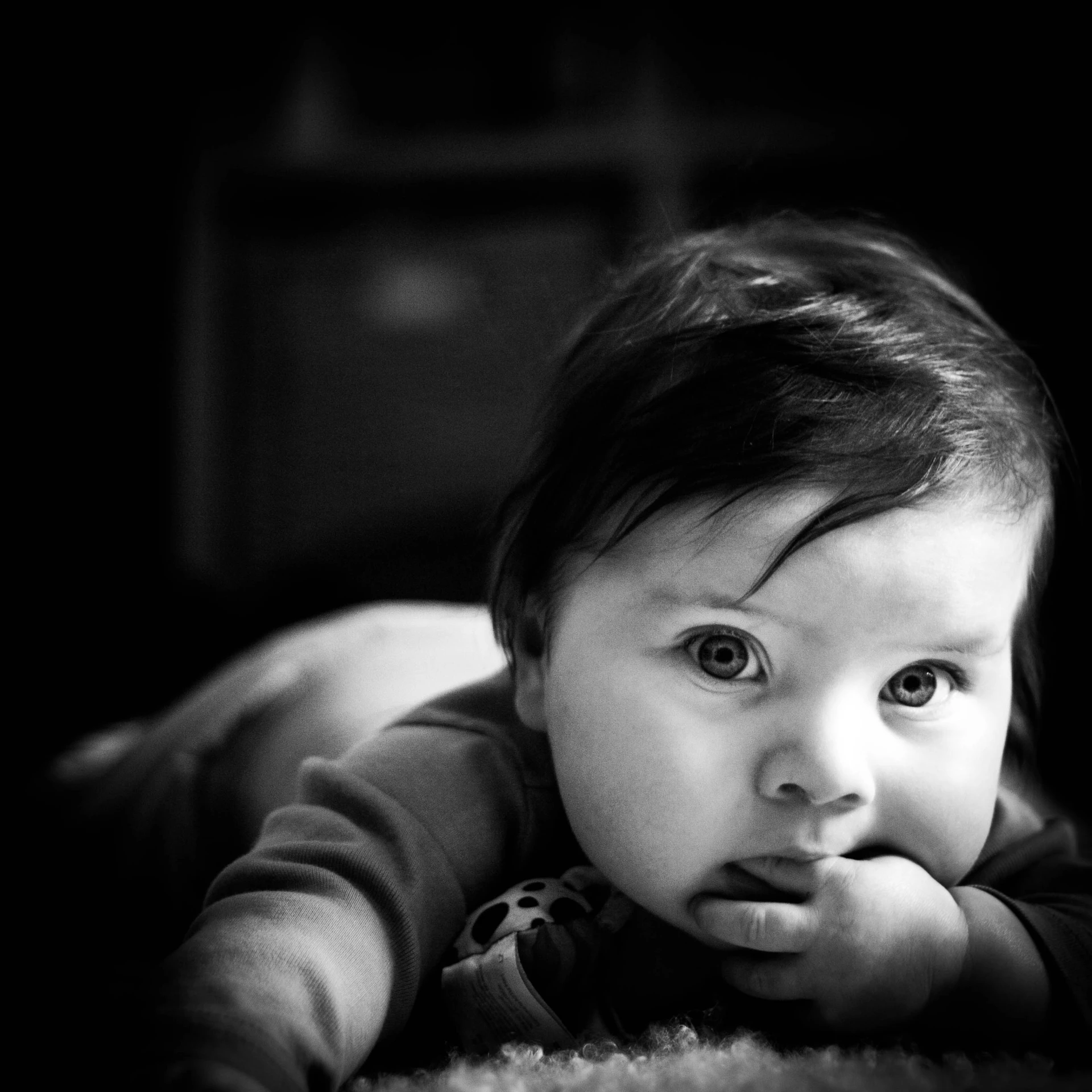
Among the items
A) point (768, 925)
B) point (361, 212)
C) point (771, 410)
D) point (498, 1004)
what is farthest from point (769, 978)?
point (361, 212)

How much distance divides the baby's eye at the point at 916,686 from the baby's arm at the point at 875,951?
0.08 metres

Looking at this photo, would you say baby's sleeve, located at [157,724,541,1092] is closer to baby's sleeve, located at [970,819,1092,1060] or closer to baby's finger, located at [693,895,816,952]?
baby's finger, located at [693,895,816,952]

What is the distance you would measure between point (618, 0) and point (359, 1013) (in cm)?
216

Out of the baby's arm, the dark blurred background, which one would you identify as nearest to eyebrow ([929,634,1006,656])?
the baby's arm

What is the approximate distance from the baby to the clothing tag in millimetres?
15

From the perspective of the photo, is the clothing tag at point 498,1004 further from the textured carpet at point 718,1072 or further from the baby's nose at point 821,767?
the baby's nose at point 821,767

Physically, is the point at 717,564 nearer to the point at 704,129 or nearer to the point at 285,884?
the point at 285,884

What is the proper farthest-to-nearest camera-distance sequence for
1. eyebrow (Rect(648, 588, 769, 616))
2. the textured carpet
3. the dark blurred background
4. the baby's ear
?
the dark blurred background → the baby's ear → eyebrow (Rect(648, 588, 769, 616)) → the textured carpet

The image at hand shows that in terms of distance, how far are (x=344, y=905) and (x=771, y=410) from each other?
0.31 metres

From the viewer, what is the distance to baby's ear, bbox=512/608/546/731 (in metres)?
0.71

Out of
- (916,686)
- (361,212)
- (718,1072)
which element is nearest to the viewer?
(718,1072)

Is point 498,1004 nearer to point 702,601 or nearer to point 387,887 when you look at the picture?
point 387,887

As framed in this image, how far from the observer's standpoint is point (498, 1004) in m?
0.63

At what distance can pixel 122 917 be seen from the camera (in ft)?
3.32
